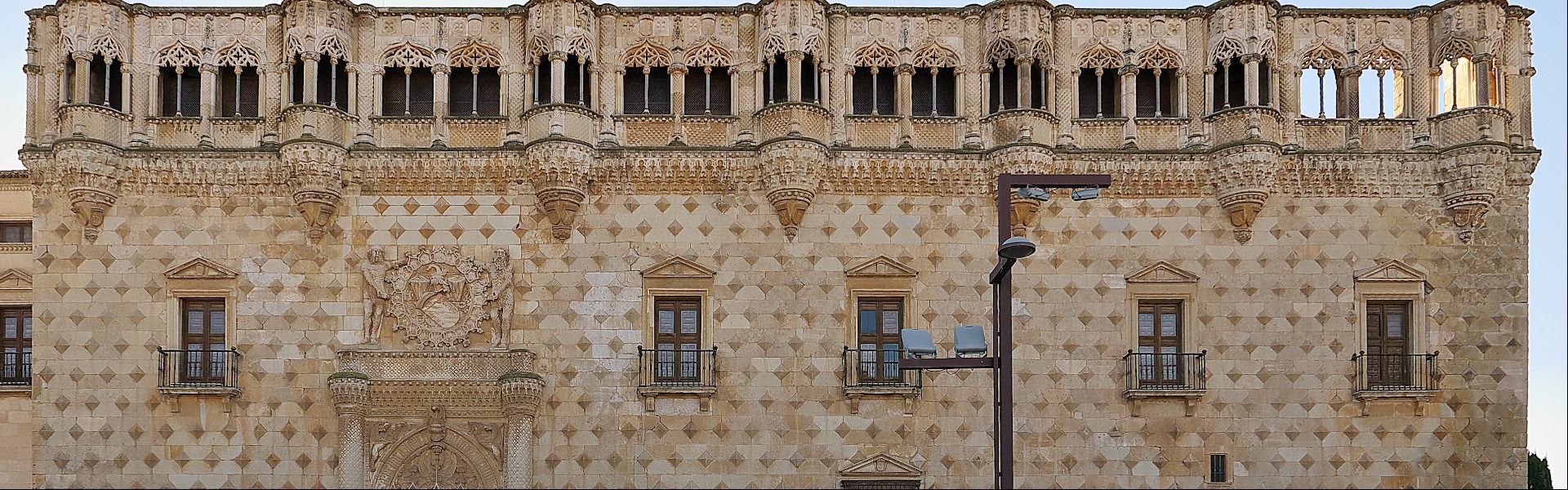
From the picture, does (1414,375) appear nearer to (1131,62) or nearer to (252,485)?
(1131,62)

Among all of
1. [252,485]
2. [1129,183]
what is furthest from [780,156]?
[252,485]

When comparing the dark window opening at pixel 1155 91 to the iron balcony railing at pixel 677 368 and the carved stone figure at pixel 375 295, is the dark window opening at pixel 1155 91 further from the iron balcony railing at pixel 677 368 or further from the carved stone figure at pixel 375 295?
the carved stone figure at pixel 375 295

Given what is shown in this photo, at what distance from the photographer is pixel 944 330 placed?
28.7m

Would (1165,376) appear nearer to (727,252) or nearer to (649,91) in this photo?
(727,252)

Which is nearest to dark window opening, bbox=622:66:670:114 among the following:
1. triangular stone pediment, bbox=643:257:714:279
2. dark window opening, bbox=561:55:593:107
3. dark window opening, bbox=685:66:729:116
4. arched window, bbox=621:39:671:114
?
arched window, bbox=621:39:671:114

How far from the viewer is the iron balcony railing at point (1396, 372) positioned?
2850cm

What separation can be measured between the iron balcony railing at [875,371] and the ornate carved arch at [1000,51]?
5.93m

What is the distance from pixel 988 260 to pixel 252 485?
1430 centimetres

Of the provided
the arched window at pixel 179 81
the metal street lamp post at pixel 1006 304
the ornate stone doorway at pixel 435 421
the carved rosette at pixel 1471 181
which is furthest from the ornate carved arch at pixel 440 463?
the carved rosette at pixel 1471 181

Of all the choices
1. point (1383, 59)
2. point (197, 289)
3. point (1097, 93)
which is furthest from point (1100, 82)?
point (197, 289)

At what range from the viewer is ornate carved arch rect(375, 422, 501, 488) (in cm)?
2812

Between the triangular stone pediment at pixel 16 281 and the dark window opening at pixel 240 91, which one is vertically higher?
the dark window opening at pixel 240 91

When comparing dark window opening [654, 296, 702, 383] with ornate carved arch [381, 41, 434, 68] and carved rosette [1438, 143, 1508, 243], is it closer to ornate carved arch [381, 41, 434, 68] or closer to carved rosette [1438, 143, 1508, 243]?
ornate carved arch [381, 41, 434, 68]

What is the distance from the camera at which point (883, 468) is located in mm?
28250
